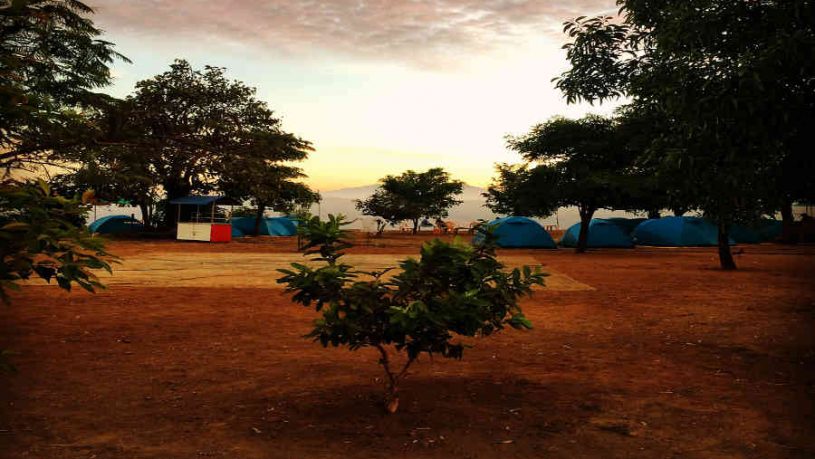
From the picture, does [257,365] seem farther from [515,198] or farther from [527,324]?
[515,198]

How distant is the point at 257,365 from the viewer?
259 inches

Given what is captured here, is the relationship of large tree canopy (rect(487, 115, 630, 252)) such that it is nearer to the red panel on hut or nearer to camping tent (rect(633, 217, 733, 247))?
camping tent (rect(633, 217, 733, 247))

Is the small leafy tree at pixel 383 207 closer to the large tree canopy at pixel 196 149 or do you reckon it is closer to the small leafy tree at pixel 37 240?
the large tree canopy at pixel 196 149

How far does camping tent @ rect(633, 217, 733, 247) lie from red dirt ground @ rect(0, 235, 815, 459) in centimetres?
2736

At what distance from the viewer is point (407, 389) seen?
5.58m

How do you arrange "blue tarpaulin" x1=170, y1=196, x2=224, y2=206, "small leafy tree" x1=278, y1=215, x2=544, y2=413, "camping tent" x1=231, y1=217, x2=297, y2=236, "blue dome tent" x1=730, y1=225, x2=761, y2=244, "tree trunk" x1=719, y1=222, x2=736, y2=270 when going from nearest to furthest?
"small leafy tree" x1=278, y1=215, x2=544, y2=413 → "tree trunk" x1=719, y1=222, x2=736, y2=270 → "blue tarpaulin" x1=170, y1=196, x2=224, y2=206 → "blue dome tent" x1=730, y1=225, x2=761, y2=244 → "camping tent" x1=231, y1=217, x2=297, y2=236

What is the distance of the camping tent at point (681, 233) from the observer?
35969 mm

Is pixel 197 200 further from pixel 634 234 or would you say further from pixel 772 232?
pixel 772 232

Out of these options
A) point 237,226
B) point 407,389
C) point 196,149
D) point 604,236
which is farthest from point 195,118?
point 407,389

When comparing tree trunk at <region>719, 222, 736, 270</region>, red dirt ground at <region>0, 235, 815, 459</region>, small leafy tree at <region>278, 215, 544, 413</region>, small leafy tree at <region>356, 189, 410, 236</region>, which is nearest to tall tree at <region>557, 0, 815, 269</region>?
red dirt ground at <region>0, 235, 815, 459</region>

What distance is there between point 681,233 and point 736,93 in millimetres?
32725

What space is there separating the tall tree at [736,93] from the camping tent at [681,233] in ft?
101

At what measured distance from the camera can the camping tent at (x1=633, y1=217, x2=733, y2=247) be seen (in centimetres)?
3597

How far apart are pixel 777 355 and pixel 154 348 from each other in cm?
754
